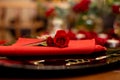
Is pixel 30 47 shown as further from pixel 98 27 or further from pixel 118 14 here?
pixel 98 27

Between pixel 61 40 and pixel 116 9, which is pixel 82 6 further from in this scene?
pixel 61 40

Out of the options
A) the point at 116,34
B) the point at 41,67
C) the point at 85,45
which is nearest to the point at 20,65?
the point at 41,67

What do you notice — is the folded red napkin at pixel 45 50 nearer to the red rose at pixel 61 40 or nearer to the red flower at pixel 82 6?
the red rose at pixel 61 40

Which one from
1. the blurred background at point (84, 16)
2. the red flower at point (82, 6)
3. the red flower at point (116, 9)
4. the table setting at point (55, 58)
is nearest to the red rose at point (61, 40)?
the table setting at point (55, 58)

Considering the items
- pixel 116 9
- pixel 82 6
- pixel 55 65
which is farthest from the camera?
pixel 82 6

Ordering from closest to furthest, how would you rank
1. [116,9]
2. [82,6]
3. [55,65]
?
[55,65]
[116,9]
[82,6]

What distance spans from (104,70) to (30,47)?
0.63ft

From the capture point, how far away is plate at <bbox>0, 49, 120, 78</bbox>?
546 millimetres

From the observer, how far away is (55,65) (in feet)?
1.87

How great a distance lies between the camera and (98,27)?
1.24 meters

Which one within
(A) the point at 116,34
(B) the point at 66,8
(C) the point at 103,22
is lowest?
(A) the point at 116,34

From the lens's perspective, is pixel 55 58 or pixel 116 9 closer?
pixel 55 58

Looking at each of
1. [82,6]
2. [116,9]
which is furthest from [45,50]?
[82,6]

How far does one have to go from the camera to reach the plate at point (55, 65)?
55 centimetres
